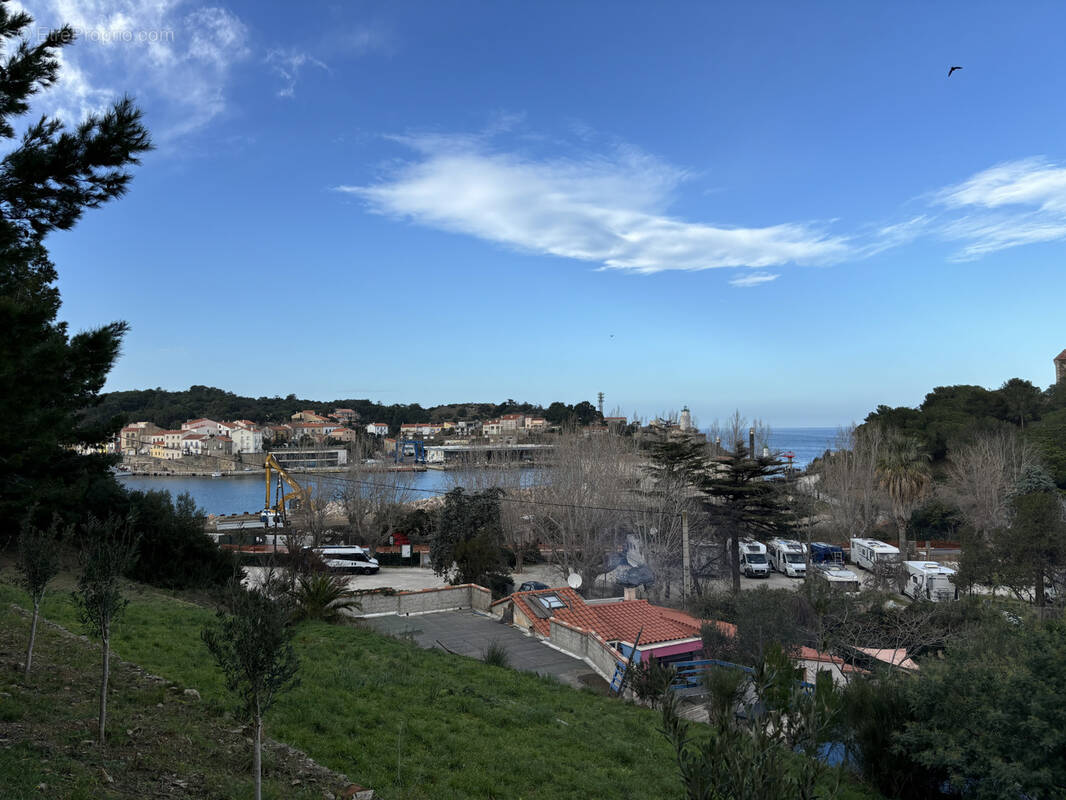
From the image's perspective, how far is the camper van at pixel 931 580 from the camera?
792 inches

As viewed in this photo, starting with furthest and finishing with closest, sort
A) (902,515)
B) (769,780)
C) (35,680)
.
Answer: (902,515) < (35,680) < (769,780)

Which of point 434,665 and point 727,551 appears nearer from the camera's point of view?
point 434,665

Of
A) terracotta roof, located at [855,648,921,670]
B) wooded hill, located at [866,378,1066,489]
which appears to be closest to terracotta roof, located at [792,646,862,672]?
terracotta roof, located at [855,648,921,670]

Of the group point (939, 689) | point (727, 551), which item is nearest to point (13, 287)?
point (939, 689)

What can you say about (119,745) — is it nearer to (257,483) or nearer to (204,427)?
(257,483)

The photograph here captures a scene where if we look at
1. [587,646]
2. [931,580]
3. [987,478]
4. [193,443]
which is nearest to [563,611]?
[587,646]

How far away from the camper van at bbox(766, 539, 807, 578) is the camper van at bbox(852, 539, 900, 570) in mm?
2371

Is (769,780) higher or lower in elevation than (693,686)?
higher

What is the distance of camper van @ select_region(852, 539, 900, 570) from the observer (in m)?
26.1

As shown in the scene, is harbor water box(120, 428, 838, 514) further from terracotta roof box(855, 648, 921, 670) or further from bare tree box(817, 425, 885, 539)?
terracotta roof box(855, 648, 921, 670)

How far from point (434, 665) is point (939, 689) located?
689cm

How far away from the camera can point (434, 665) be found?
10227 millimetres

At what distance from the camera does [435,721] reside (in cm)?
717

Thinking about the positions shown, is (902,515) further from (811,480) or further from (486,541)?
(486,541)
